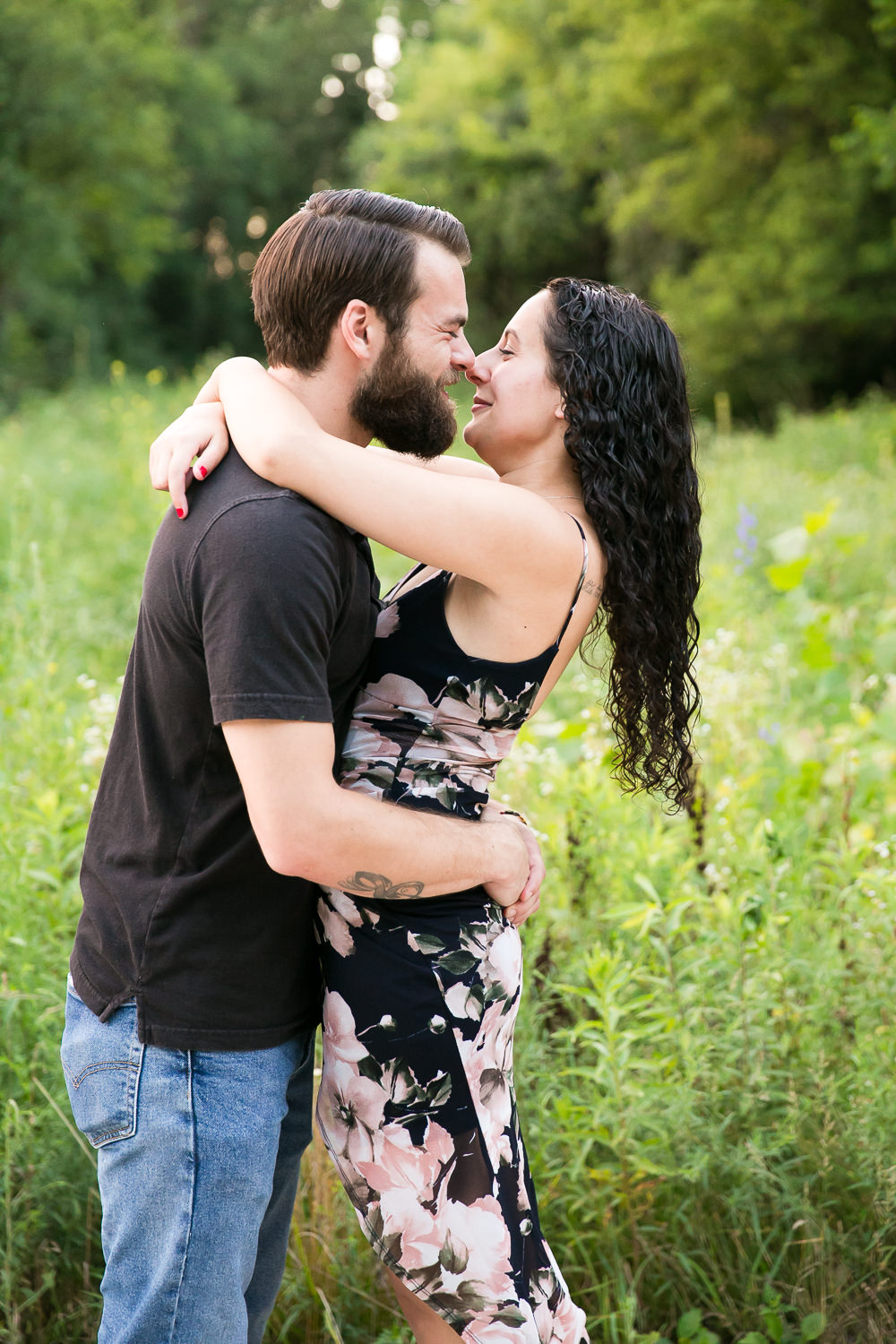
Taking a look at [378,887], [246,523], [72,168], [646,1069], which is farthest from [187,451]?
[72,168]

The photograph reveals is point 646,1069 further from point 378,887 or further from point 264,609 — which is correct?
point 264,609

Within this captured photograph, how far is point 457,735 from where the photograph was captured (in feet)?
5.85

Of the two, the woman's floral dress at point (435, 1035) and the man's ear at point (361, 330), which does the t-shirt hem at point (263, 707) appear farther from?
the man's ear at point (361, 330)

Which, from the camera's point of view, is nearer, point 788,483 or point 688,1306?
point 688,1306

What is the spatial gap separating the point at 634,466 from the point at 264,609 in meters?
0.74

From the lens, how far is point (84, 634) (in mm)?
5480

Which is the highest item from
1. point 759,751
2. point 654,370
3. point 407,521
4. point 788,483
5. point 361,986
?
point 654,370

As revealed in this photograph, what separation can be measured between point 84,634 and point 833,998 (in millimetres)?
4029

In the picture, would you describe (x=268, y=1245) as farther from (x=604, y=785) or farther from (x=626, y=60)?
(x=626, y=60)

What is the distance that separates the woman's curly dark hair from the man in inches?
10.1

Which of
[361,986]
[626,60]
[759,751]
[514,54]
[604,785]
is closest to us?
[361,986]

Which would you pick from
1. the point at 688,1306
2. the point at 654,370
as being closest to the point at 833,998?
the point at 688,1306

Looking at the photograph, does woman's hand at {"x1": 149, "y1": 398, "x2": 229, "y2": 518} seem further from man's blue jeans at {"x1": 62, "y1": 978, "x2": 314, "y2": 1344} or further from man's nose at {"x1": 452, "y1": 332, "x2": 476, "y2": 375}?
man's blue jeans at {"x1": 62, "y1": 978, "x2": 314, "y2": 1344}

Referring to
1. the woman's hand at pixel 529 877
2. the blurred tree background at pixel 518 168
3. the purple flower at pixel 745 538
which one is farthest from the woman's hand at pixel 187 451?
the blurred tree background at pixel 518 168
